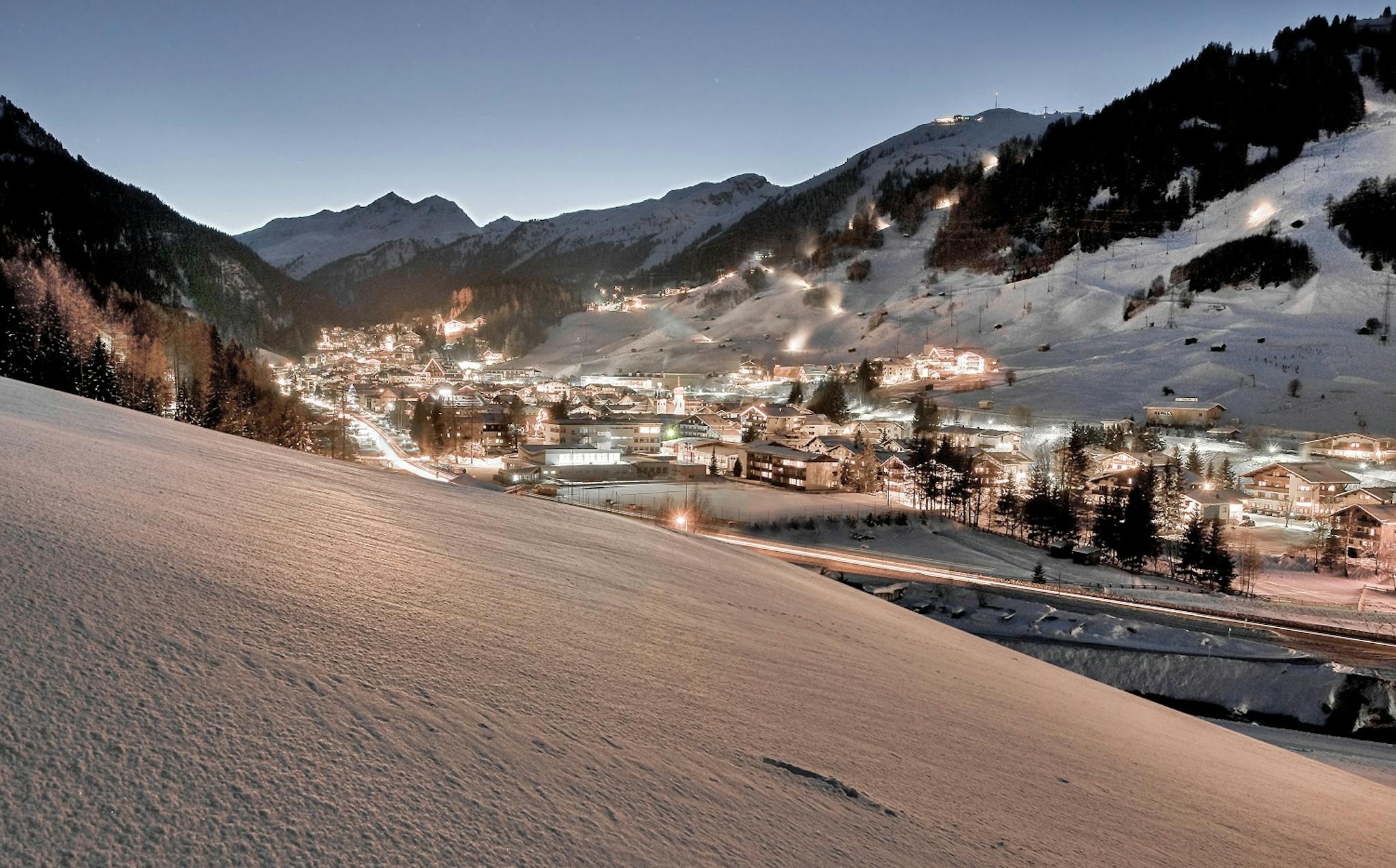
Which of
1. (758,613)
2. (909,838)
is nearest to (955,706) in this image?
(758,613)

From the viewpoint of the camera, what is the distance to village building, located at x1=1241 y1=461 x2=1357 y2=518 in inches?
1479

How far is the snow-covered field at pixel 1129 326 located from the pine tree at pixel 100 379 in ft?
185

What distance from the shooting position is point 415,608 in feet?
9.60

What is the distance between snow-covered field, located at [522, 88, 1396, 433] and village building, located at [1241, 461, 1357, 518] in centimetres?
1236

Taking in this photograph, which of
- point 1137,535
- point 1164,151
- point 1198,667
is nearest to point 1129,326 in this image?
point 1164,151

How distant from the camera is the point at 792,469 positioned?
4319 cm

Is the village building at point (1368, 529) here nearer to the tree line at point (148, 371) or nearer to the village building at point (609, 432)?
the village building at point (609, 432)

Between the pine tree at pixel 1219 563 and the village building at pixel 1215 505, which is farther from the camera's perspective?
the village building at pixel 1215 505

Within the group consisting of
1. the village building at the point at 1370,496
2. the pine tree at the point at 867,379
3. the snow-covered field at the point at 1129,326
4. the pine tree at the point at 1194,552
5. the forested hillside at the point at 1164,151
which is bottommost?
the pine tree at the point at 1194,552

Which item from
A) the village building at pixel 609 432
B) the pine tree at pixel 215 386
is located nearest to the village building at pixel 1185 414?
the village building at pixel 609 432

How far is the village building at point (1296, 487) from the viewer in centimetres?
3756

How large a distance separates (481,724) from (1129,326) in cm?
8377

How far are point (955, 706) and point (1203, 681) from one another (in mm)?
15584

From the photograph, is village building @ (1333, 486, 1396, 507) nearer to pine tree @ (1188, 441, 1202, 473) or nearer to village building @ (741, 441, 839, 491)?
pine tree @ (1188, 441, 1202, 473)
